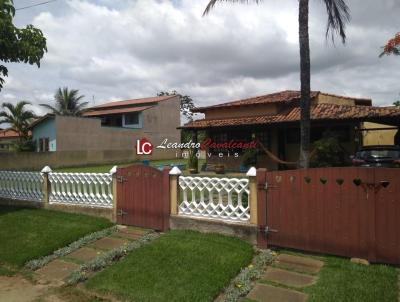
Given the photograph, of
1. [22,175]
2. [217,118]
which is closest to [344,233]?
[22,175]

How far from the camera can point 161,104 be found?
139 feet

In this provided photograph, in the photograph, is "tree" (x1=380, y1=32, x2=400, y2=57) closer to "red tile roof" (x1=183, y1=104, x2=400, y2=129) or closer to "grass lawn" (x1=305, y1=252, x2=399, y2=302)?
"red tile roof" (x1=183, y1=104, x2=400, y2=129)

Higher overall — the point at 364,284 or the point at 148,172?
the point at 148,172

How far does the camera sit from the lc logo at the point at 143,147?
125 feet

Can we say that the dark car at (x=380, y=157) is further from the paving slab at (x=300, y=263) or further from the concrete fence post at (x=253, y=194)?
the paving slab at (x=300, y=263)

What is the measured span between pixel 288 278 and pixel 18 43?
26.9 ft

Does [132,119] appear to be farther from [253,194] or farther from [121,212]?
[253,194]

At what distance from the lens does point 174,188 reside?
24.1ft

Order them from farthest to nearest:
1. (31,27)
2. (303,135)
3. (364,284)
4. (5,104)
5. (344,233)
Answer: (5,104)
(31,27)
(303,135)
(344,233)
(364,284)

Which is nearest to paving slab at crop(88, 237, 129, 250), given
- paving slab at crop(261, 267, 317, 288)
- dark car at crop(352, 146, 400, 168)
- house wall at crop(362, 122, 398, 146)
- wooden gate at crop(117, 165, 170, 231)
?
wooden gate at crop(117, 165, 170, 231)

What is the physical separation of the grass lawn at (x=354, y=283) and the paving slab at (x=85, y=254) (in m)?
3.69

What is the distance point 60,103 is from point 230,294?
4158 centimetres

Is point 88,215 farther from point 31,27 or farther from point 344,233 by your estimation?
point 344,233

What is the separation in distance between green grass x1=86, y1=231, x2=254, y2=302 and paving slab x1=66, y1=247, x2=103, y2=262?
2.42ft
